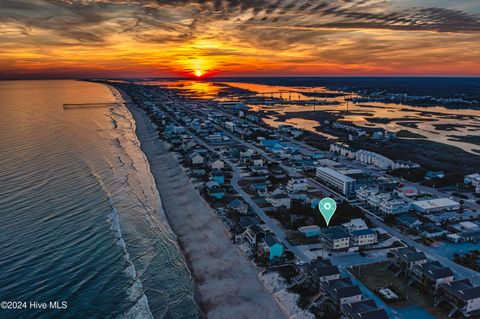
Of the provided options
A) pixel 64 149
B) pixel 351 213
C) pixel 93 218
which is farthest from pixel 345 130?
pixel 93 218

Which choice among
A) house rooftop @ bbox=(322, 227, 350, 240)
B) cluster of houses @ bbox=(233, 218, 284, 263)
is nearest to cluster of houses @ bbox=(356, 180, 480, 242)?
house rooftop @ bbox=(322, 227, 350, 240)

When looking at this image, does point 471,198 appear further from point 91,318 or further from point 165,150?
point 165,150

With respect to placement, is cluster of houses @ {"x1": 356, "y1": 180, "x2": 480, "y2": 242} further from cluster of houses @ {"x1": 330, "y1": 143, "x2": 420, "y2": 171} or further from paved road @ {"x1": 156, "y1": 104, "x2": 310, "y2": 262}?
paved road @ {"x1": 156, "y1": 104, "x2": 310, "y2": 262}

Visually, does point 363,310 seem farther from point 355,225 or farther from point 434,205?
point 434,205

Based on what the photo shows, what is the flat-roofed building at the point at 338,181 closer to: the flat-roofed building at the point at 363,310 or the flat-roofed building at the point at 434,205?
the flat-roofed building at the point at 434,205

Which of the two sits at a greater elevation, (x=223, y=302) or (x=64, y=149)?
(x=64, y=149)

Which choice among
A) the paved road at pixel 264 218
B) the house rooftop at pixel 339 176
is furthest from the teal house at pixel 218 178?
the house rooftop at pixel 339 176

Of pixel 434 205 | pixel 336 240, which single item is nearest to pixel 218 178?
pixel 336 240
